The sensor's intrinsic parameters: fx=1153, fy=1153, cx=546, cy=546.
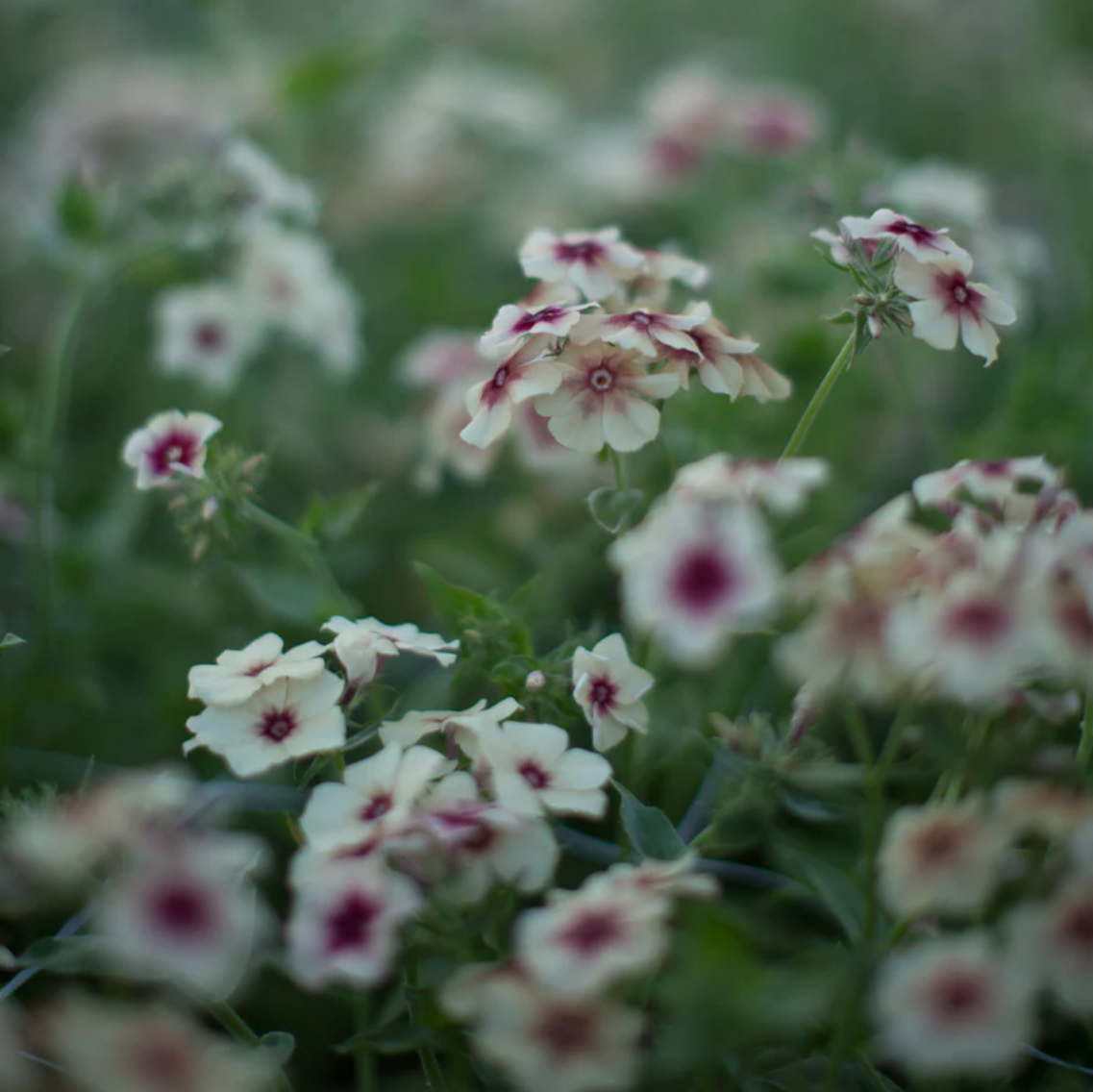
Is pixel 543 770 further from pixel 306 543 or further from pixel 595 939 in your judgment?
pixel 306 543

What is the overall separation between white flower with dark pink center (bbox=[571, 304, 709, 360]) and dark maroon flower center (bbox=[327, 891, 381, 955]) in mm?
558

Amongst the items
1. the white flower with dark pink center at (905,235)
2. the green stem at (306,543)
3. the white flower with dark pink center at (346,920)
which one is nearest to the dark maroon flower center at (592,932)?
the white flower with dark pink center at (346,920)

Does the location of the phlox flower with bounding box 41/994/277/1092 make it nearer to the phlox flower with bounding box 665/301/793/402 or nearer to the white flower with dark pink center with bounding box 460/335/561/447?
the white flower with dark pink center with bounding box 460/335/561/447

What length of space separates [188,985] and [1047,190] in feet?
10.2

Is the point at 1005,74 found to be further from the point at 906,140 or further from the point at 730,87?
the point at 730,87

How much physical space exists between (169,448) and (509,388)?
16.4 inches

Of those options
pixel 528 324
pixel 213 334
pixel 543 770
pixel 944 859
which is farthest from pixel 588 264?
pixel 213 334

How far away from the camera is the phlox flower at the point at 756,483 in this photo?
36.1 inches

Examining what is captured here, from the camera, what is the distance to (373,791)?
102 centimetres

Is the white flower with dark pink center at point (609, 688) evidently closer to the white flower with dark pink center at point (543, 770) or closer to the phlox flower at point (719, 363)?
the white flower with dark pink center at point (543, 770)

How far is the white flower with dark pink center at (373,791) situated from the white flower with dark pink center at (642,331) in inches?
17.0

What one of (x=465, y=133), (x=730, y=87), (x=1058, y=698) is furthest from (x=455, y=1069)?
(x=465, y=133)

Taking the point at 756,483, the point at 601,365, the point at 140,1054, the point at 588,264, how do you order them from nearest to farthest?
the point at 140,1054 < the point at 756,483 < the point at 601,365 < the point at 588,264

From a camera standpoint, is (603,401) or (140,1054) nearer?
(140,1054)
